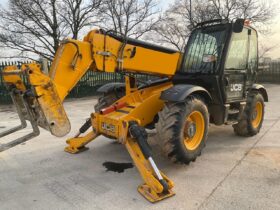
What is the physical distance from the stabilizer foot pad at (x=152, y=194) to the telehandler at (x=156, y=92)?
0.04 ft

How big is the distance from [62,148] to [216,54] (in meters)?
3.41

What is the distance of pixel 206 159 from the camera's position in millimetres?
4938

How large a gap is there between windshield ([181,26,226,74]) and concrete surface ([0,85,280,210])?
1.55 meters

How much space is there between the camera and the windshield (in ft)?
17.0

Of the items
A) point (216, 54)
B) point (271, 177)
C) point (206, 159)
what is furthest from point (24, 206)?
point (216, 54)

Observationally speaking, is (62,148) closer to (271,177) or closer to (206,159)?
(206,159)

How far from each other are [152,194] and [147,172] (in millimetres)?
291

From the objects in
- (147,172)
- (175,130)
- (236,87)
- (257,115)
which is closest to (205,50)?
(236,87)

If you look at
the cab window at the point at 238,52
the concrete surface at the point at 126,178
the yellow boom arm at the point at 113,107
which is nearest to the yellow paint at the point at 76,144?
the concrete surface at the point at 126,178

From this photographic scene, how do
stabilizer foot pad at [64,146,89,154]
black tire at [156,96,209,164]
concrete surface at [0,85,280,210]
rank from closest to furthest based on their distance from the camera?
1. concrete surface at [0,85,280,210]
2. black tire at [156,96,209,164]
3. stabilizer foot pad at [64,146,89,154]

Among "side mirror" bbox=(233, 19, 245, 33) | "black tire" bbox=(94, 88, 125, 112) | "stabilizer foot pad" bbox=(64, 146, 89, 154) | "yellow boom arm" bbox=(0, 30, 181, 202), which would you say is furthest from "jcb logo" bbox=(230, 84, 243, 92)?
"stabilizer foot pad" bbox=(64, 146, 89, 154)

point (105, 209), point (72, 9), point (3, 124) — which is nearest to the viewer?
point (105, 209)

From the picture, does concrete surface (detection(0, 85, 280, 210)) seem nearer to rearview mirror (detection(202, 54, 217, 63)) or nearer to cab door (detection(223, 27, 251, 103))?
cab door (detection(223, 27, 251, 103))

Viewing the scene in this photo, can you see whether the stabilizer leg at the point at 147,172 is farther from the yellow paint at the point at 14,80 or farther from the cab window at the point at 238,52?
the cab window at the point at 238,52
